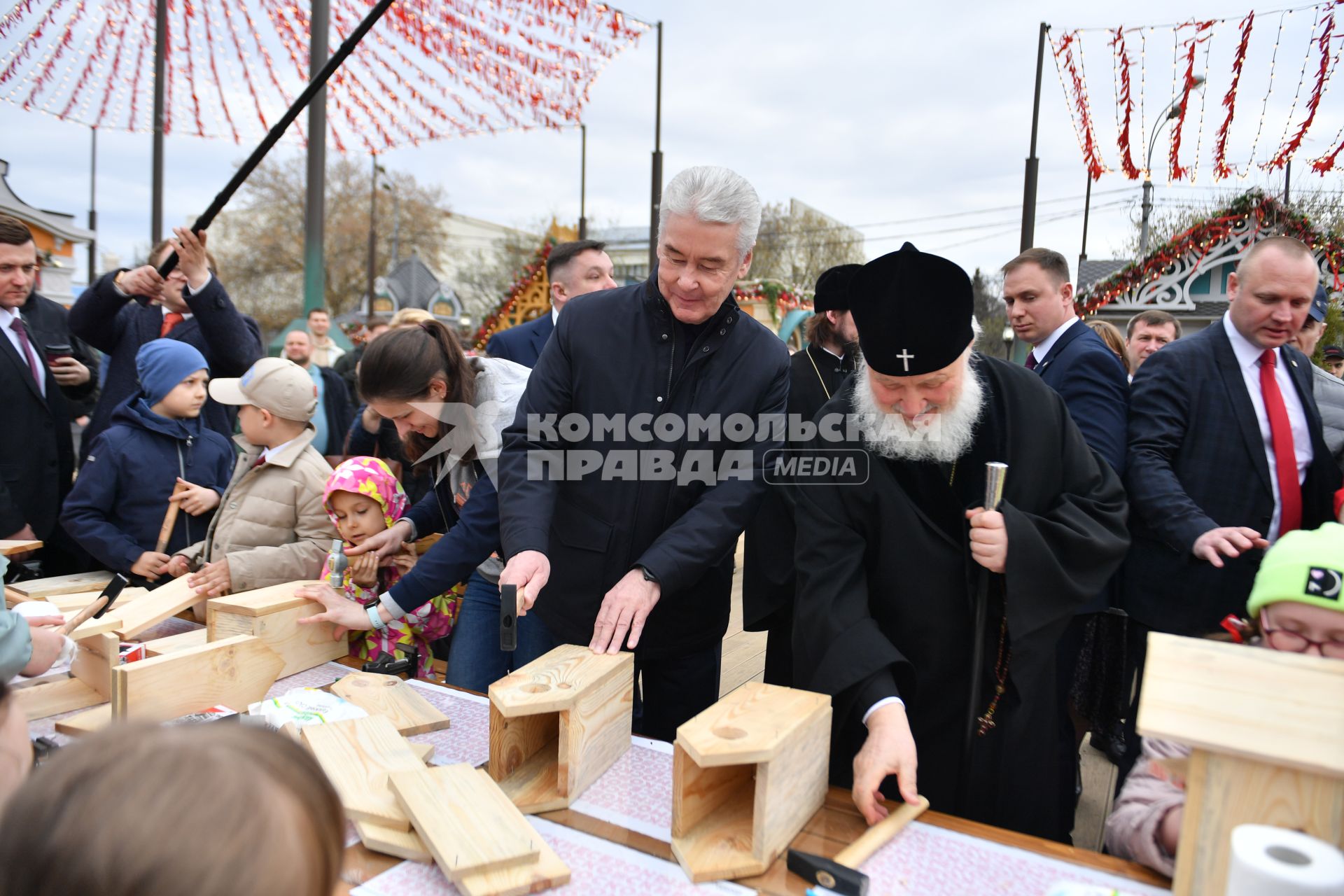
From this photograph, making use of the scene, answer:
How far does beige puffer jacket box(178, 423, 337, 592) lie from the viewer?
254 centimetres

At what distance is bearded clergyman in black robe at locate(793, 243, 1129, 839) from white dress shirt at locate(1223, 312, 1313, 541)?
3.85 ft

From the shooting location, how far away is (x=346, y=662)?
2197 millimetres

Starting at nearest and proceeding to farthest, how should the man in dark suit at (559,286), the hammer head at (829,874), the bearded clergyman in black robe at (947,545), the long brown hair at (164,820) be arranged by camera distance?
the long brown hair at (164,820), the hammer head at (829,874), the bearded clergyman in black robe at (947,545), the man in dark suit at (559,286)

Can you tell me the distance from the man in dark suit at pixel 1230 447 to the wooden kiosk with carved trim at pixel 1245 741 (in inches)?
57.9

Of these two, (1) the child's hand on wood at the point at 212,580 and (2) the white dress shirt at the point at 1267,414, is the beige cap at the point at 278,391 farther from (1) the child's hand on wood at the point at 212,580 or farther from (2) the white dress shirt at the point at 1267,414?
(2) the white dress shirt at the point at 1267,414

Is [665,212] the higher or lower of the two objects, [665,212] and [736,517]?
the higher

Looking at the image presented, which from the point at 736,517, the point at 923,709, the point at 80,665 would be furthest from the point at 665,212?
the point at 80,665

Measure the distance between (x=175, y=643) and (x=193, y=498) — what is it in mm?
951

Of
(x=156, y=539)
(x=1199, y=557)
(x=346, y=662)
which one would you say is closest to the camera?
(x=346, y=662)

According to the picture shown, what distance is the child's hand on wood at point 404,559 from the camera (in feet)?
8.58

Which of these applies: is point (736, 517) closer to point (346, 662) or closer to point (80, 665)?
point (346, 662)

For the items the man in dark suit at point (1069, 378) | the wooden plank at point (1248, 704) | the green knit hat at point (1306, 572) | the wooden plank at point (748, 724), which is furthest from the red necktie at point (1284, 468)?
the wooden plank at point (748, 724)

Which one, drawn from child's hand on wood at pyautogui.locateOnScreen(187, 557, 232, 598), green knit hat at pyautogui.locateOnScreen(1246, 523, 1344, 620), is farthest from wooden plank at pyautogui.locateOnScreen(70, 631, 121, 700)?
green knit hat at pyautogui.locateOnScreen(1246, 523, 1344, 620)

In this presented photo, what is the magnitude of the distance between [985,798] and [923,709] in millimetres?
215
